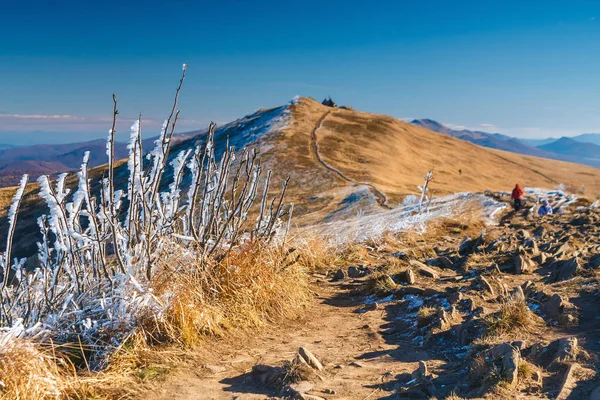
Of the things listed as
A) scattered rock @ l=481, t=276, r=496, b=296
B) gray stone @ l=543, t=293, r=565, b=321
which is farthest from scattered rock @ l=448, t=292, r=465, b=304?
gray stone @ l=543, t=293, r=565, b=321

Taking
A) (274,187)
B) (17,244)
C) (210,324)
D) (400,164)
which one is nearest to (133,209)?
(210,324)

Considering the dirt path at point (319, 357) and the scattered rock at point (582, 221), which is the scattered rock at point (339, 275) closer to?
the dirt path at point (319, 357)

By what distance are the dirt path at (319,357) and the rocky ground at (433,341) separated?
11mm

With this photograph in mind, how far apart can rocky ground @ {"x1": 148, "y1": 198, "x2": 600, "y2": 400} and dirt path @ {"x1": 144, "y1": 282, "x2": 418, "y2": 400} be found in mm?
11

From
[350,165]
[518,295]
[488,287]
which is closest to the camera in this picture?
[518,295]

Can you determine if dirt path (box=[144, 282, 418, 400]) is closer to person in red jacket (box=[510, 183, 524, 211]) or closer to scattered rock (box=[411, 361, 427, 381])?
scattered rock (box=[411, 361, 427, 381])

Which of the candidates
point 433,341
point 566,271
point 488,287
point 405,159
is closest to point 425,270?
point 488,287

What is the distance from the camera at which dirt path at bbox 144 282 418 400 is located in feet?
13.3

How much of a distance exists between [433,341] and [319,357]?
47.2 inches

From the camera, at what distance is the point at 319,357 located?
4742 mm

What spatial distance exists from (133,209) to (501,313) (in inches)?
158

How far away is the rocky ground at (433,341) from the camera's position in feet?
12.4

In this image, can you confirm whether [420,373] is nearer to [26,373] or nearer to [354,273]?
[26,373]

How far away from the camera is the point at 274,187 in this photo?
30.9 meters
